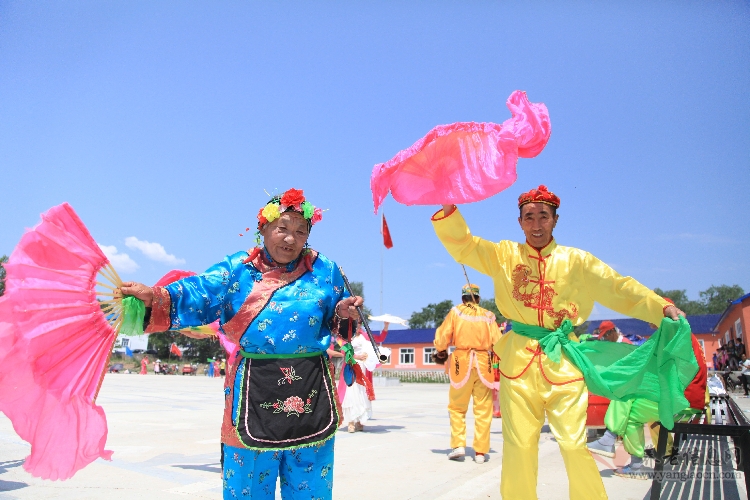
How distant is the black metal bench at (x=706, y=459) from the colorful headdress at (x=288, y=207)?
2782 millimetres

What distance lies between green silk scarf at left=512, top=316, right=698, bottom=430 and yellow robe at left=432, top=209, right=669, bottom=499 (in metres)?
0.06

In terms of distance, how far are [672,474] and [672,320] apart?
5.88ft

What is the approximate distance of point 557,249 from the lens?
3.79 m

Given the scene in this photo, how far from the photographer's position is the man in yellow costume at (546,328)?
337 cm

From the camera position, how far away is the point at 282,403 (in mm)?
2756

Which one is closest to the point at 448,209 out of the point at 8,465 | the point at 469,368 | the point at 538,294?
the point at 538,294

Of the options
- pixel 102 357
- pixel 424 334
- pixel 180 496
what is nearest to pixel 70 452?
pixel 102 357

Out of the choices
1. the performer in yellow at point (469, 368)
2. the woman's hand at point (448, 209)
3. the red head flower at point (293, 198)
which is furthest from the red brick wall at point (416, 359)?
the red head flower at point (293, 198)

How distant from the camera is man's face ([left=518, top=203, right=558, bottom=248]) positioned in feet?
12.5

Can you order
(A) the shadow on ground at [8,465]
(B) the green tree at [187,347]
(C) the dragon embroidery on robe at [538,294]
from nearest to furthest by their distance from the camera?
(C) the dragon embroidery on robe at [538,294] → (A) the shadow on ground at [8,465] → (B) the green tree at [187,347]

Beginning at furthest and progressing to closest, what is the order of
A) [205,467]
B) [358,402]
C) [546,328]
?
[358,402] < [205,467] < [546,328]

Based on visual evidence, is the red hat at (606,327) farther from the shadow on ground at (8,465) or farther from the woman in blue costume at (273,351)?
the shadow on ground at (8,465)

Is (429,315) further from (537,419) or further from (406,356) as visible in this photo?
(537,419)

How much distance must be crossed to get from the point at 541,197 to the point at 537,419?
1437 mm
